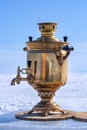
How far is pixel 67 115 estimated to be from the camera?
13.4 ft

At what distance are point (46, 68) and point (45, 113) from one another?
38cm

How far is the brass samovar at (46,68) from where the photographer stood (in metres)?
4.02

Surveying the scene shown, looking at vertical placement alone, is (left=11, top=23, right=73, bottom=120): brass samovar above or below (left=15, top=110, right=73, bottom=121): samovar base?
above

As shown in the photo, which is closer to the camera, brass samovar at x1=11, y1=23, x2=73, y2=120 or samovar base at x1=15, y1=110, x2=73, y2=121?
samovar base at x1=15, y1=110, x2=73, y2=121

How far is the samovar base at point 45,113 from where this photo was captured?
13.1ft

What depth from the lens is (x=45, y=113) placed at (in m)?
4.06

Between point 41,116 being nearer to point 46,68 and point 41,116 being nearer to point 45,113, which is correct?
point 45,113

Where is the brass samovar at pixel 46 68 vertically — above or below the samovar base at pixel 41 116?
above

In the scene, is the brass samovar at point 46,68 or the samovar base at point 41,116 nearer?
the samovar base at point 41,116

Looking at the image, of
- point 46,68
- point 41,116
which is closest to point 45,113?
point 41,116

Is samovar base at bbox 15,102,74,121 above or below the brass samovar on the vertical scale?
below

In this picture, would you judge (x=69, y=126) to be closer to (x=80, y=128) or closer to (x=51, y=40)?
(x=80, y=128)

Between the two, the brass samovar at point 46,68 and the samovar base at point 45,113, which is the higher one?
the brass samovar at point 46,68

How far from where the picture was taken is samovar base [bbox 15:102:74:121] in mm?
3979
